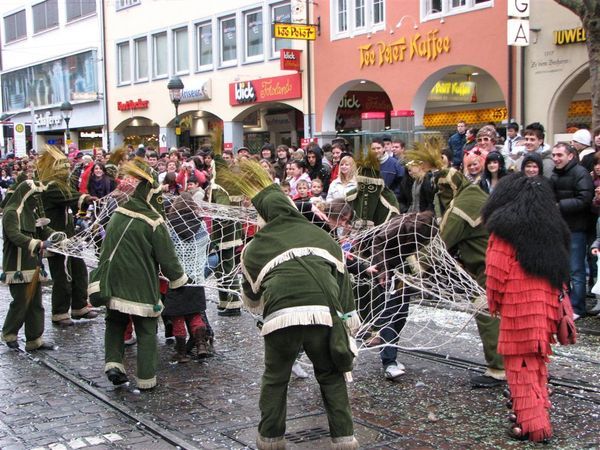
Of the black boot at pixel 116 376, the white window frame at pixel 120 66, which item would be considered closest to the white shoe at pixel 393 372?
the black boot at pixel 116 376

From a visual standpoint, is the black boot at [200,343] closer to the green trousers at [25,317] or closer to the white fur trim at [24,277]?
the green trousers at [25,317]

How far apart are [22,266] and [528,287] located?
16.6 ft

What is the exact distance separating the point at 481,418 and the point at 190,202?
3.84m

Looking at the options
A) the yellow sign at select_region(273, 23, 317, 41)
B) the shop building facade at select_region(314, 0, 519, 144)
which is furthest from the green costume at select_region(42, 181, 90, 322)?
the yellow sign at select_region(273, 23, 317, 41)

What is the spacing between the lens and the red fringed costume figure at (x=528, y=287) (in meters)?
4.83

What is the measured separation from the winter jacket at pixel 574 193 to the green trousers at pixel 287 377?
4.86 m

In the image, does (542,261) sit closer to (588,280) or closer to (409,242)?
(409,242)

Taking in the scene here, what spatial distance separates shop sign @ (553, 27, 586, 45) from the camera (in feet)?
47.9

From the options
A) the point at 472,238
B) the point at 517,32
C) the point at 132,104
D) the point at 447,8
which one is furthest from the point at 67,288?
the point at 132,104

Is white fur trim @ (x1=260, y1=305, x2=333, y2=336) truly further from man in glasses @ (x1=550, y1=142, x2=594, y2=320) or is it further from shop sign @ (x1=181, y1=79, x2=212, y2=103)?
shop sign @ (x1=181, y1=79, x2=212, y2=103)

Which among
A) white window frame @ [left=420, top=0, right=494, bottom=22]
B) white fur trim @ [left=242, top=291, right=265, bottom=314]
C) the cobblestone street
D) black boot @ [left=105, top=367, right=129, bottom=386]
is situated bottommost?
the cobblestone street

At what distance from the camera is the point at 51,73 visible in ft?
121

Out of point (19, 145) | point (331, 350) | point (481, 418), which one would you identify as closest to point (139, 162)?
point (331, 350)

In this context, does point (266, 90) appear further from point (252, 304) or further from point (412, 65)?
point (252, 304)
